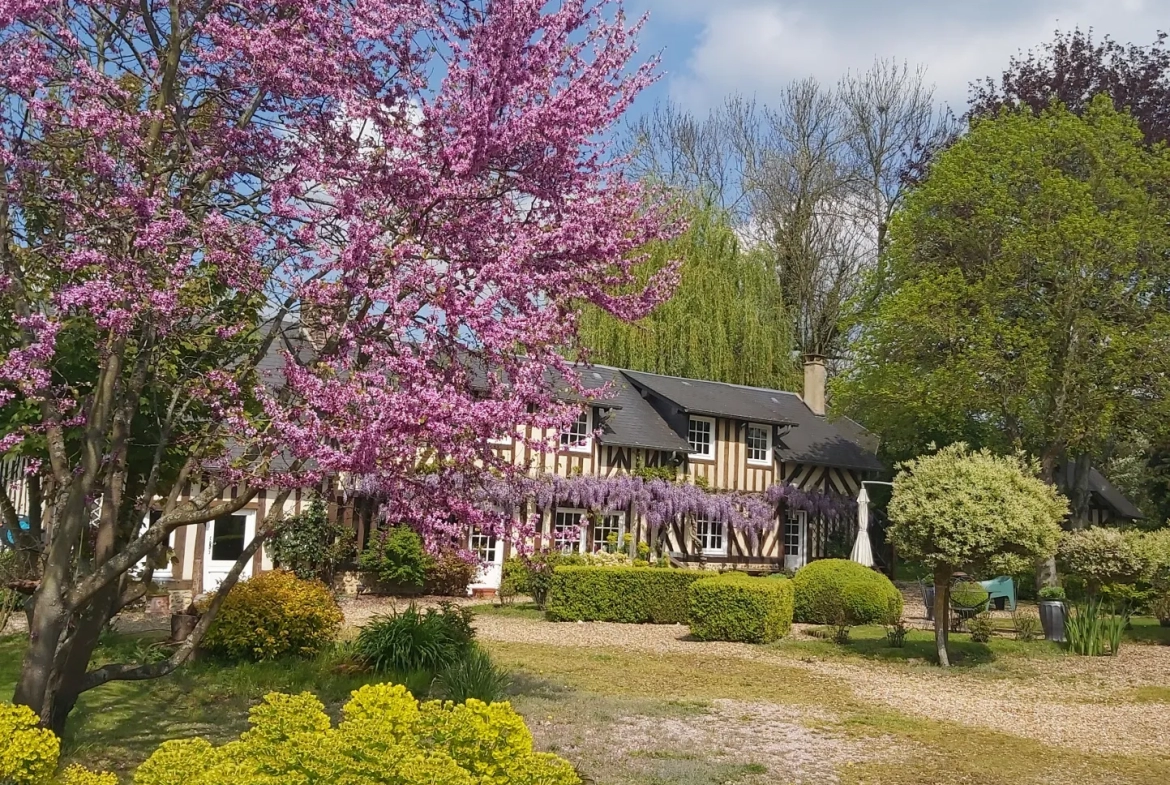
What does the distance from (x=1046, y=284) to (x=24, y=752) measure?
Answer: 21573mm

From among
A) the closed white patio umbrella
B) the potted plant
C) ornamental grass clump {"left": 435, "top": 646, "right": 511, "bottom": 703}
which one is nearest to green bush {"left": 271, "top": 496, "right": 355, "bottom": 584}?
the closed white patio umbrella

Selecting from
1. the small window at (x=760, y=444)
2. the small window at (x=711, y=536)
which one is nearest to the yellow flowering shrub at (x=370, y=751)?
the small window at (x=711, y=536)

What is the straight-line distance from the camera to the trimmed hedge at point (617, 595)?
17.8m

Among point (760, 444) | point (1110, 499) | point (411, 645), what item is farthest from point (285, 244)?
point (1110, 499)

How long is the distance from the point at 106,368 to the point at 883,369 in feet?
64.5

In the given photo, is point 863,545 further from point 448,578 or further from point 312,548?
point 312,548

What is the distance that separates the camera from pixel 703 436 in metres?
26.5

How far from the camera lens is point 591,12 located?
673cm

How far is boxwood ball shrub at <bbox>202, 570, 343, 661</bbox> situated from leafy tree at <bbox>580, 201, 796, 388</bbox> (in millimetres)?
18644

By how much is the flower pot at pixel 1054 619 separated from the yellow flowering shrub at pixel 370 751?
1394 cm

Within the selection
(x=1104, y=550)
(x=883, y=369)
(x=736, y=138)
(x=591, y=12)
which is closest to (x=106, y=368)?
(x=591, y=12)

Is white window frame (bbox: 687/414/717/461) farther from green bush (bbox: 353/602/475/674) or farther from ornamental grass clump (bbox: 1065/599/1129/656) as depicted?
green bush (bbox: 353/602/475/674)

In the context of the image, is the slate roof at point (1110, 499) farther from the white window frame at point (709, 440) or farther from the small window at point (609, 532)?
the small window at point (609, 532)

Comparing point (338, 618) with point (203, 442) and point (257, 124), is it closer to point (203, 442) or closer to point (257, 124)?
point (203, 442)
